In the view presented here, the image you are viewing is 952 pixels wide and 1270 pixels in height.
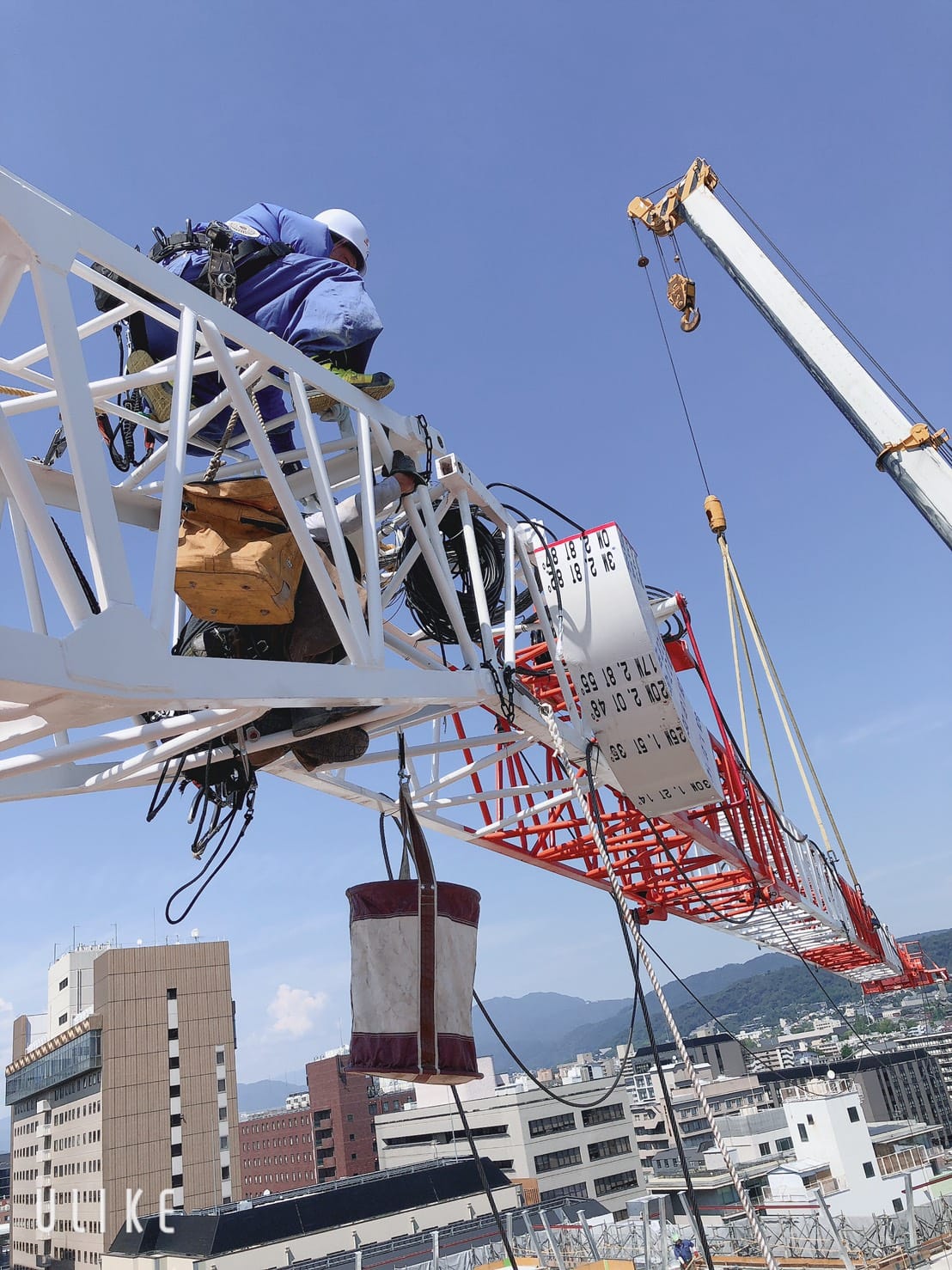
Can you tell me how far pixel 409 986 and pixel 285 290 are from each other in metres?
4.89

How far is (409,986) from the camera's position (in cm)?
624

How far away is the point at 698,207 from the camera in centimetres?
2044

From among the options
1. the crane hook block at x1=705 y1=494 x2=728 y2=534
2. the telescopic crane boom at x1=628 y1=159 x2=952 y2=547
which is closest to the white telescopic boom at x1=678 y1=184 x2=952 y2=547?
the telescopic crane boom at x1=628 y1=159 x2=952 y2=547

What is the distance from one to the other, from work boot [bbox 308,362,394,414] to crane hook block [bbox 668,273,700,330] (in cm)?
1947

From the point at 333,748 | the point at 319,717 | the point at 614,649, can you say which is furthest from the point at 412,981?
the point at 614,649

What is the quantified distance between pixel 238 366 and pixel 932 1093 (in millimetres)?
131700

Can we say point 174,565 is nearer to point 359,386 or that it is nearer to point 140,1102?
point 359,386

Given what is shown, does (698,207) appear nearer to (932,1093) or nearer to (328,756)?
(328,756)

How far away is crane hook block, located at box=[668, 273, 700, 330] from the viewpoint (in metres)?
23.9

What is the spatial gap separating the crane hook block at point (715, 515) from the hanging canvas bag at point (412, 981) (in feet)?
57.9

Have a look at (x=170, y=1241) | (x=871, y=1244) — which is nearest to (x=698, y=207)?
(x=871, y=1244)

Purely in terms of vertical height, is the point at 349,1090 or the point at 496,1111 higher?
the point at 349,1090

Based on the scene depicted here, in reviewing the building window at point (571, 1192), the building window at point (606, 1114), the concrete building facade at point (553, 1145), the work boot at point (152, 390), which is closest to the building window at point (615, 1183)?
the concrete building facade at point (553, 1145)

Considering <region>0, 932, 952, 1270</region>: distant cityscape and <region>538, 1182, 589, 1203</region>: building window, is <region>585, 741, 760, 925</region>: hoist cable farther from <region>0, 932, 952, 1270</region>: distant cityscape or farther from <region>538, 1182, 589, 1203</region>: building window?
<region>538, 1182, 589, 1203</region>: building window
